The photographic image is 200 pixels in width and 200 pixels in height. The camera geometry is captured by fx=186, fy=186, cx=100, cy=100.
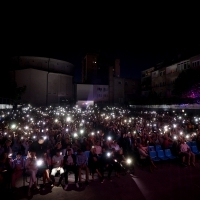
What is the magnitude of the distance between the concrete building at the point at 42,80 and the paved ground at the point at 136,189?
39.1 meters

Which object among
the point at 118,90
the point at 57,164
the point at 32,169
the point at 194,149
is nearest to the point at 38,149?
the point at 57,164

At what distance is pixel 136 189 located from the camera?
26.3 ft

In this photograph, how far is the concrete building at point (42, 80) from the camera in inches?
1777

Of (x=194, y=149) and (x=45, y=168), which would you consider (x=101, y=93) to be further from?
(x=45, y=168)

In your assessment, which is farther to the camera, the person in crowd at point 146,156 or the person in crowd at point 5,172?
the person in crowd at point 146,156

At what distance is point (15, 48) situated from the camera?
180 feet

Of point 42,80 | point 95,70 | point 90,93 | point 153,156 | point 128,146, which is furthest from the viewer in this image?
point 95,70

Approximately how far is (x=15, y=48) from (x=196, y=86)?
4903cm

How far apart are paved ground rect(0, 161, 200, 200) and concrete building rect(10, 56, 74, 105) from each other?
3908 cm

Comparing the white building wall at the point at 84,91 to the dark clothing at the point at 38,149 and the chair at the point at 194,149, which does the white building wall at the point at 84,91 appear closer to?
the chair at the point at 194,149

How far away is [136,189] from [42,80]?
42842 millimetres

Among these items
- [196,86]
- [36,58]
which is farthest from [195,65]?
[36,58]

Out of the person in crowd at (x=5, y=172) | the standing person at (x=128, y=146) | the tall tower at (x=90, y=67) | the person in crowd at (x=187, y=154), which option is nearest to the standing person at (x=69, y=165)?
the person in crowd at (x=5, y=172)

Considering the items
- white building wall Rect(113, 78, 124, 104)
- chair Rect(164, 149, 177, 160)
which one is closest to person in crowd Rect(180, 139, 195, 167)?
chair Rect(164, 149, 177, 160)
